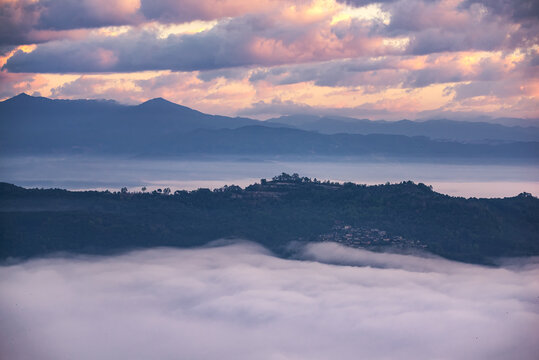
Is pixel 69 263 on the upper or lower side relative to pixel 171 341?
upper

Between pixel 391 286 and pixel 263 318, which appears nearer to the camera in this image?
pixel 263 318

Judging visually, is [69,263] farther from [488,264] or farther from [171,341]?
[488,264]

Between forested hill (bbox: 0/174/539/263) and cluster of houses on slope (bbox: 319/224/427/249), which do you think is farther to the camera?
Result: cluster of houses on slope (bbox: 319/224/427/249)

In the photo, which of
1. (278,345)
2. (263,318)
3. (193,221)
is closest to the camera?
(278,345)

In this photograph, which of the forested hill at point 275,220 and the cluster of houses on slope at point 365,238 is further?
the cluster of houses on slope at point 365,238

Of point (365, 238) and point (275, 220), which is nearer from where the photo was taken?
point (365, 238)

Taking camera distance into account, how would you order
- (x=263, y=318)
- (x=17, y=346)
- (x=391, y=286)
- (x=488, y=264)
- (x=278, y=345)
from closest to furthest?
(x=17, y=346)
(x=278, y=345)
(x=263, y=318)
(x=391, y=286)
(x=488, y=264)

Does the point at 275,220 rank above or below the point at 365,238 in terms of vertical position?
above

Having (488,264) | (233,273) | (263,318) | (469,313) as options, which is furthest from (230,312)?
(488,264)
